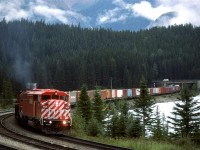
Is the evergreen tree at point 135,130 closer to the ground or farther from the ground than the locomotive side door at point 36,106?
closer to the ground

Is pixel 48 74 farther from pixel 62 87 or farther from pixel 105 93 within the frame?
pixel 105 93

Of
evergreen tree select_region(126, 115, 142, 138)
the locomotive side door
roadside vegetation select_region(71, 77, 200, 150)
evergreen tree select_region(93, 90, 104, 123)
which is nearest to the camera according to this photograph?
roadside vegetation select_region(71, 77, 200, 150)

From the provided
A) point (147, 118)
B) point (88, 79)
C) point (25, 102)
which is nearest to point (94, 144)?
point (25, 102)

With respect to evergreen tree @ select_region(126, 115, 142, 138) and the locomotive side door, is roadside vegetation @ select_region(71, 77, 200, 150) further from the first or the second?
the locomotive side door

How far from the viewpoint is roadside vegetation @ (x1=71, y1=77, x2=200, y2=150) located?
19516 millimetres

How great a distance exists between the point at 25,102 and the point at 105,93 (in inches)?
2523

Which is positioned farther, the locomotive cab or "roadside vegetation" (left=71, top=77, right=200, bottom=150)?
the locomotive cab

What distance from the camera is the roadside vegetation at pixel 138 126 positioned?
64.0ft

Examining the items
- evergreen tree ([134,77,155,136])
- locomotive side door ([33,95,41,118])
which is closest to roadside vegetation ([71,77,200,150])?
evergreen tree ([134,77,155,136])

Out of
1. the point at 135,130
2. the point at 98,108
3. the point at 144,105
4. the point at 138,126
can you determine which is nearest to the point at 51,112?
the point at 135,130

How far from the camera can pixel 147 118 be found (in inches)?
2253

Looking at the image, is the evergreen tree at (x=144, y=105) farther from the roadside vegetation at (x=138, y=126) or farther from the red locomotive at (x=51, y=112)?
the red locomotive at (x=51, y=112)

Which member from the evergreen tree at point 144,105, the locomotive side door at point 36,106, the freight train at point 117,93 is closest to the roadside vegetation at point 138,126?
the evergreen tree at point 144,105

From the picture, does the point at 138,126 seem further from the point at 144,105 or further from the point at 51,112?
the point at 144,105
